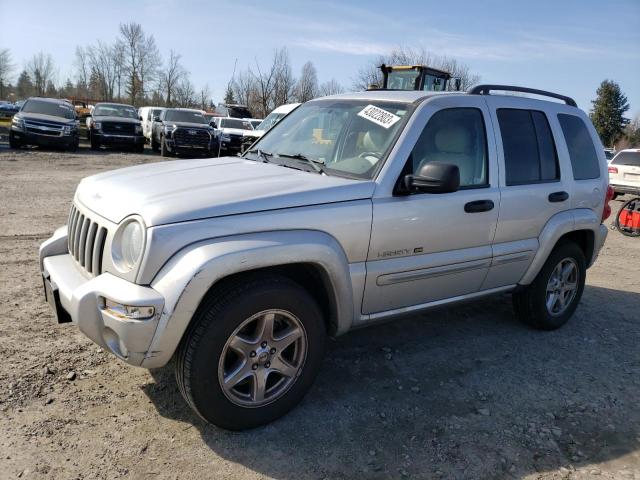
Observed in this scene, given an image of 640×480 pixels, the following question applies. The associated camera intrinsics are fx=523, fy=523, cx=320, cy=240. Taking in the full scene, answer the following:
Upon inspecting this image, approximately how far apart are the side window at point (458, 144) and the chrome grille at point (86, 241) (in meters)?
1.90

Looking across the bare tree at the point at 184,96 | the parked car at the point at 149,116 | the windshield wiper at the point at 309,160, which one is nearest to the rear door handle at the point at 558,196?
the windshield wiper at the point at 309,160

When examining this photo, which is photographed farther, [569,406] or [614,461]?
[569,406]

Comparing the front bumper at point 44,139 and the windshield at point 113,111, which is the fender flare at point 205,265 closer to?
the front bumper at point 44,139

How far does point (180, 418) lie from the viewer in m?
2.97

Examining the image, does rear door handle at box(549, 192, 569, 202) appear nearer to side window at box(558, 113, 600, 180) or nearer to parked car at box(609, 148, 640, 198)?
side window at box(558, 113, 600, 180)

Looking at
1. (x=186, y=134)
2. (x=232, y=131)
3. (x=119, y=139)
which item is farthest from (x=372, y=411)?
(x=232, y=131)

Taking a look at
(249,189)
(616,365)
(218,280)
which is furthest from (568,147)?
(218,280)

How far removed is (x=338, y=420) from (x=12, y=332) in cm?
249

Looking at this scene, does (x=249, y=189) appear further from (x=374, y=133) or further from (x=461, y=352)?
(x=461, y=352)

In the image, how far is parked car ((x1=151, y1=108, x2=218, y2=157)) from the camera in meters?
18.8

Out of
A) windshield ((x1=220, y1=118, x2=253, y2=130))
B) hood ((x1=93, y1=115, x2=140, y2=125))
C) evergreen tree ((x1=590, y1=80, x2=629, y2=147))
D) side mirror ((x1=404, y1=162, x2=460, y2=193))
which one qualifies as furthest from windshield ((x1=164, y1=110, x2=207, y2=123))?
evergreen tree ((x1=590, y1=80, x2=629, y2=147))

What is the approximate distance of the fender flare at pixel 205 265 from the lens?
8.09ft

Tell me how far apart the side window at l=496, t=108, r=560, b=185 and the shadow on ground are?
1.39 metres

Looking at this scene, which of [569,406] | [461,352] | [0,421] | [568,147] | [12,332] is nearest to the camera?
[0,421]
